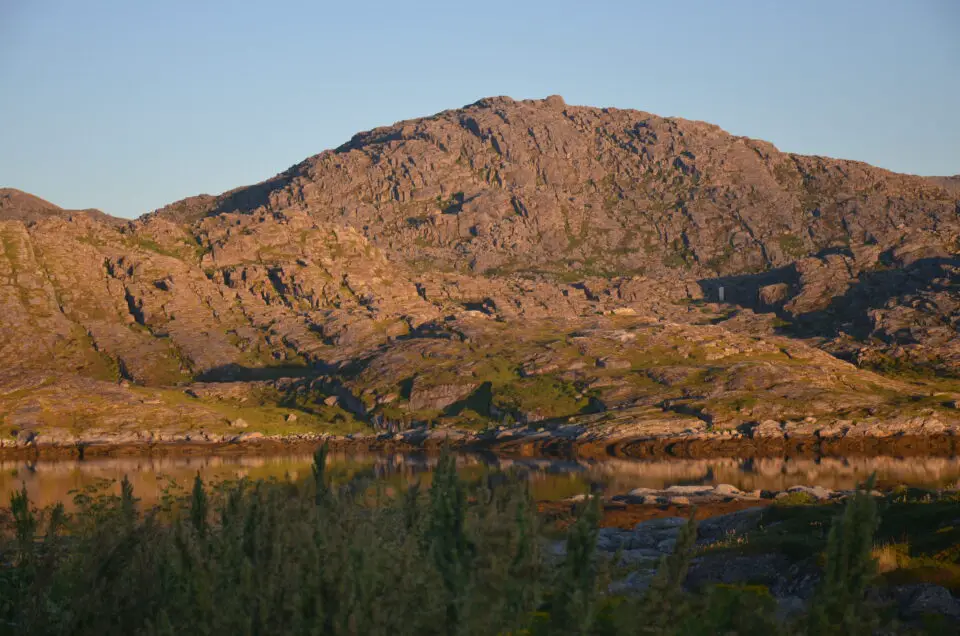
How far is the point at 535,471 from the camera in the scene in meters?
137

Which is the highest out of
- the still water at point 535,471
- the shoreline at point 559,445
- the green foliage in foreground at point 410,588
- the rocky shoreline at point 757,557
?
the green foliage in foreground at point 410,588

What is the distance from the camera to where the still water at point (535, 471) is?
11069cm

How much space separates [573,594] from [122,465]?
5689 inches

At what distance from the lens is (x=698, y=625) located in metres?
17.8

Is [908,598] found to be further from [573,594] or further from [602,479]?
[602,479]

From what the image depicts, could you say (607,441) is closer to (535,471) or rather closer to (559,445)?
(559,445)

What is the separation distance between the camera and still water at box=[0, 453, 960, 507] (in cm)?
11069

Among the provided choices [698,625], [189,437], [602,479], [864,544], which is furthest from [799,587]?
[189,437]

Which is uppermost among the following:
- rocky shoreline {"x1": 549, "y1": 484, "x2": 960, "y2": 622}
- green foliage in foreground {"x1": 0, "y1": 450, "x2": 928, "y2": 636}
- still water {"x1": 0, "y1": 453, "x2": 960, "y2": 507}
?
green foliage in foreground {"x1": 0, "y1": 450, "x2": 928, "y2": 636}

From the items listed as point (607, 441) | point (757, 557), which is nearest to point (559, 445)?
point (607, 441)

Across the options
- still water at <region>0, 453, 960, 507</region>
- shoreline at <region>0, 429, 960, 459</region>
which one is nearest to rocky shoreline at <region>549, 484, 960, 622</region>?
still water at <region>0, 453, 960, 507</region>

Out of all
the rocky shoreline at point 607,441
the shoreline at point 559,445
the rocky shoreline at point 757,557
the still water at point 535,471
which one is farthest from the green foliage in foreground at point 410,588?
the rocky shoreline at point 607,441

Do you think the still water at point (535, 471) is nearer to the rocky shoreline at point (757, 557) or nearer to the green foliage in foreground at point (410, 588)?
the rocky shoreline at point (757, 557)

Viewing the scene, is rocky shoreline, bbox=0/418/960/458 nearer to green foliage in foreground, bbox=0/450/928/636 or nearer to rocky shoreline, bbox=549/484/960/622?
rocky shoreline, bbox=549/484/960/622
